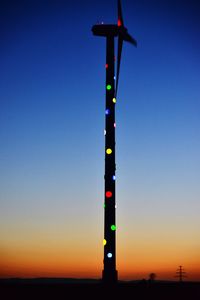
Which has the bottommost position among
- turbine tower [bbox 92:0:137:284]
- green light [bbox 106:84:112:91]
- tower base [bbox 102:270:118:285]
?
tower base [bbox 102:270:118:285]

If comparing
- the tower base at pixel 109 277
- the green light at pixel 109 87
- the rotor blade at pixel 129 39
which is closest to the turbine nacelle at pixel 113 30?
the rotor blade at pixel 129 39

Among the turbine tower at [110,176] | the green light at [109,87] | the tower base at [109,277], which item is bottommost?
the tower base at [109,277]

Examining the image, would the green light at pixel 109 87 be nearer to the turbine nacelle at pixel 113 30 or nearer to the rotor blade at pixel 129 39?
the turbine nacelle at pixel 113 30

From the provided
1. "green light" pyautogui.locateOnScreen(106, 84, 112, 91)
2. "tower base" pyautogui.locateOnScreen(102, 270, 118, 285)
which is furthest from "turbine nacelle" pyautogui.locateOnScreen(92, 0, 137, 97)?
"tower base" pyautogui.locateOnScreen(102, 270, 118, 285)

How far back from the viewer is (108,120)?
25281 millimetres

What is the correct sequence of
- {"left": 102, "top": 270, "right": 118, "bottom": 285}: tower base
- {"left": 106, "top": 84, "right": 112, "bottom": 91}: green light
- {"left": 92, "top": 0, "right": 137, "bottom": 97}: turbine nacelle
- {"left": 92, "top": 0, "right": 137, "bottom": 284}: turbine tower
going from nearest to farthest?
{"left": 102, "top": 270, "right": 118, "bottom": 285}: tower base → {"left": 92, "top": 0, "right": 137, "bottom": 284}: turbine tower → {"left": 106, "top": 84, "right": 112, "bottom": 91}: green light → {"left": 92, "top": 0, "right": 137, "bottom": 97}: turbine nacelle

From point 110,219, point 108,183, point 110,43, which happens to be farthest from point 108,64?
point 110,219

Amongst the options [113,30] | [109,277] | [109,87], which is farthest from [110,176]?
[113,30]

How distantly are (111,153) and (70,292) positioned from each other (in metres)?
9.36

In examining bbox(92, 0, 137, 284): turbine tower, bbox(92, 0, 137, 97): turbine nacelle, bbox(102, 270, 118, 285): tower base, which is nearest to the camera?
bbox(102, 270, 118, 285): tower base

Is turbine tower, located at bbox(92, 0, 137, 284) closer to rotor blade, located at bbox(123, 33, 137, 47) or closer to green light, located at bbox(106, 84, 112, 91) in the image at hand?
green light, located at bbox(106, 84, 112, 91)

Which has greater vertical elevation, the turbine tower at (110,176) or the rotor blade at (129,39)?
the rotor blade at (129,39)

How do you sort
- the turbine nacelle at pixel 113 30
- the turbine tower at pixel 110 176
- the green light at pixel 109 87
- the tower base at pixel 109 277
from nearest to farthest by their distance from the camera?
the tower base at pixel 109 277, the turbine tower at pixel 110 176, the green light at pixel 109 87, the turbine nacelle at pixel 113 30

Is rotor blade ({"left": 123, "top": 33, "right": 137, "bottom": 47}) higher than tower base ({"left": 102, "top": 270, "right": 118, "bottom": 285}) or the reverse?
higher
